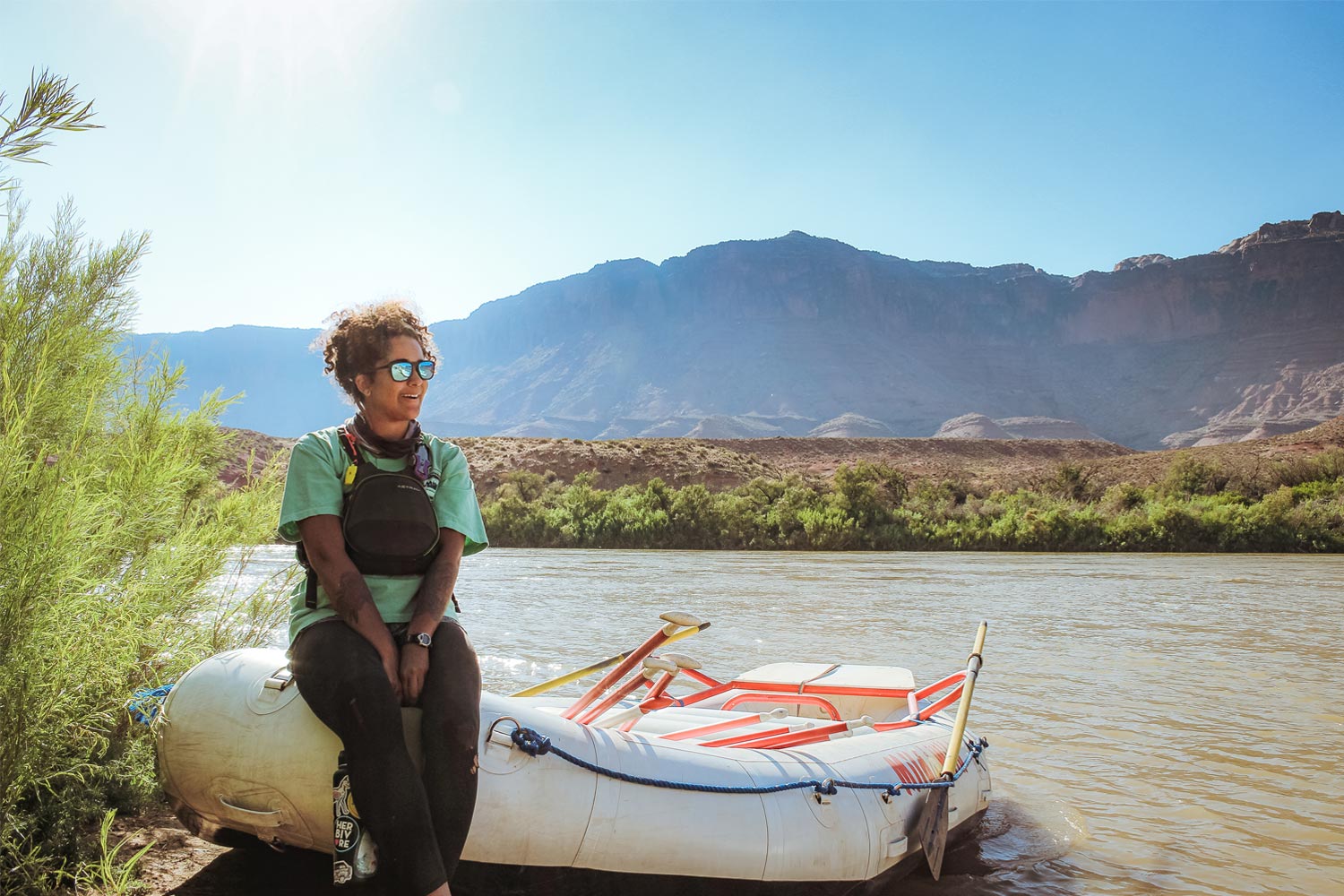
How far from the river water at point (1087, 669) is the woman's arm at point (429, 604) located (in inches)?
97.2

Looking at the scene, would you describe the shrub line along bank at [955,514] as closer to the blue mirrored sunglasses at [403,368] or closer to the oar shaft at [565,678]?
the oar shaft at [565,678]

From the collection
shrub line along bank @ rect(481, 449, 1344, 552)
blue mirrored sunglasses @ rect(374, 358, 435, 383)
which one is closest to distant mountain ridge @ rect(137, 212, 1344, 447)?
shrub line along bank @ rect(481, 449, 1344, 552)

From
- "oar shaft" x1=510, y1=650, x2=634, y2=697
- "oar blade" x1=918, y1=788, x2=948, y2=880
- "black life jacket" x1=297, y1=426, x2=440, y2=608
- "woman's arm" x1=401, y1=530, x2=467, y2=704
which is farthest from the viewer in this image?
"oar shaft" x1=510, y1=650, x2=634, y2=697

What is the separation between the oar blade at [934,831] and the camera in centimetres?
393

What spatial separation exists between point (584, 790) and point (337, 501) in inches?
46.3

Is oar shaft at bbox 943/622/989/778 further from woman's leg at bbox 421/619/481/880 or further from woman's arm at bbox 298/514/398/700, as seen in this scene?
woman's arm at bbox 298/514/398/700

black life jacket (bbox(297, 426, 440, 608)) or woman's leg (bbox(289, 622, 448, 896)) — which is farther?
black life jacket (bbox(297, 426, 440, 608))

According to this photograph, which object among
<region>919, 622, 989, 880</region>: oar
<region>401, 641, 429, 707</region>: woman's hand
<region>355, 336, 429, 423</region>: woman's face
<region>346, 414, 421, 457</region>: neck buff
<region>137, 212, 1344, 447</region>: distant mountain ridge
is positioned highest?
<region>137, 212, 1344, 447</region>: distant mountain ridge

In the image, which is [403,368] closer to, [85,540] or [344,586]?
[344,586]

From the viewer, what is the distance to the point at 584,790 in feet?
9.96

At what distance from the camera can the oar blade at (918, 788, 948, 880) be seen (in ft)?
12.9

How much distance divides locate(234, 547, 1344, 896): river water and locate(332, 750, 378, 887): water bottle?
246 centimetres

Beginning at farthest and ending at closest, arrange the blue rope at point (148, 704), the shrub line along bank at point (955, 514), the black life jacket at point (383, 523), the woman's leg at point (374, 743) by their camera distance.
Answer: the shrub line along bank at point (955, 514) → the blue rope at point (148, 704) → the black life jacket at point (383, 523) → the woman's leg at point (374, 743)

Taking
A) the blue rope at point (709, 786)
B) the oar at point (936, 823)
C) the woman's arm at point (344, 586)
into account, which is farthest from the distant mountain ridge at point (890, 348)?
the woman's arm at point (344, 586)
